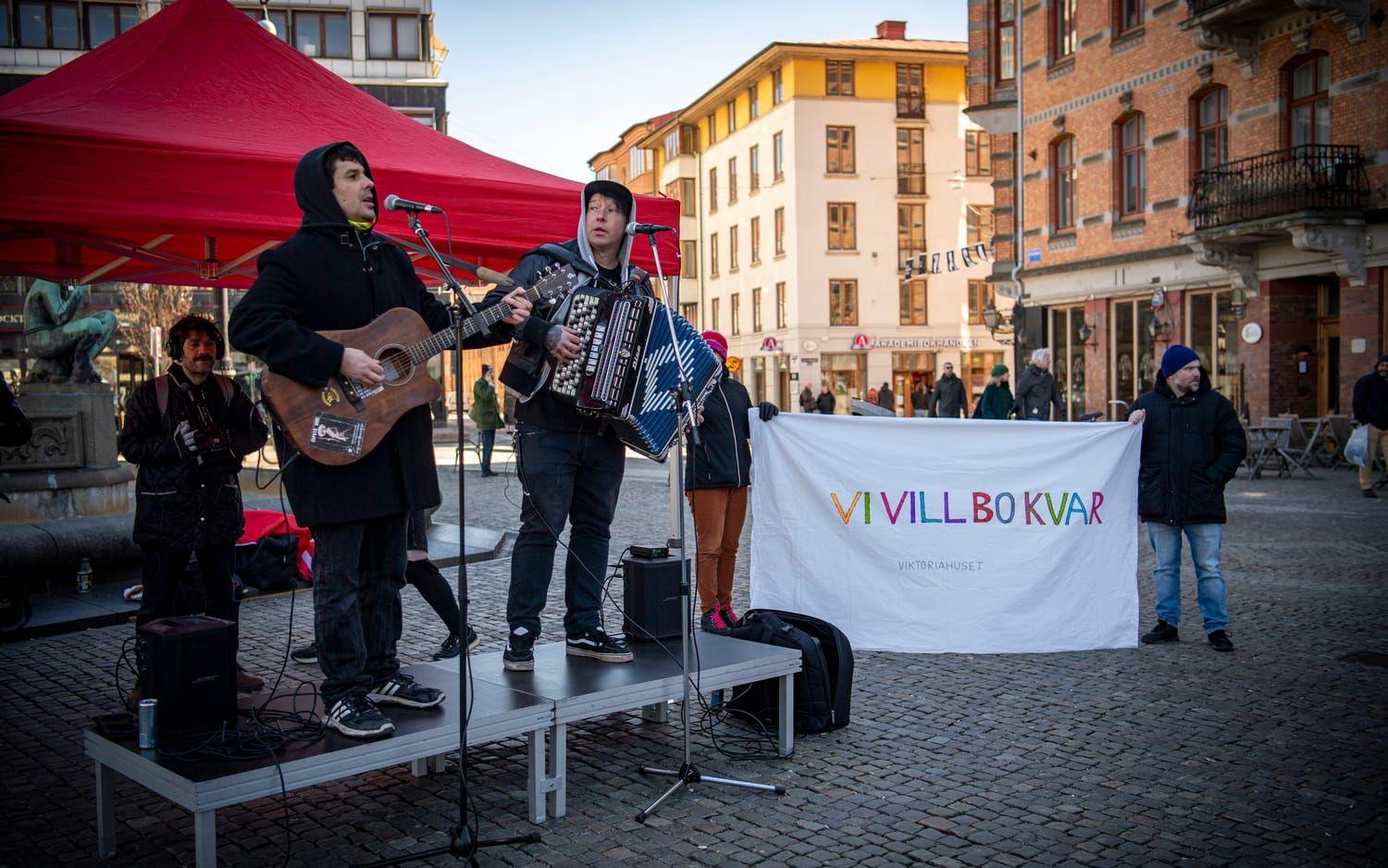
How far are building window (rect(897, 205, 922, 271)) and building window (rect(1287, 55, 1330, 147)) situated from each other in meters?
31.2

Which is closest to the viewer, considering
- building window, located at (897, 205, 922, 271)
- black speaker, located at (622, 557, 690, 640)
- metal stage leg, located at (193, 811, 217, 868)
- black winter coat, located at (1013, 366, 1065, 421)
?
metal stage leg, located at (193, 811, 217, 868)

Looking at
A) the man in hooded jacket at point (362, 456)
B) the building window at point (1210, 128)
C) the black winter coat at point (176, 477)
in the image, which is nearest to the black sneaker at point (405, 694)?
→ the man in hooded jacket at point (362, 456)

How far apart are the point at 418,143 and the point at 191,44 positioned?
58.7 inches

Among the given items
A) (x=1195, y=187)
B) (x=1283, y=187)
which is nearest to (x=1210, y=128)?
(x=1195, y=187)

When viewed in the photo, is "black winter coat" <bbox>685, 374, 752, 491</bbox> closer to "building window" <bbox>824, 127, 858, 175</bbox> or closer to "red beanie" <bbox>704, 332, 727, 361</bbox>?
"red beanie" <bbox>704, 332, 727, 361</bbox>

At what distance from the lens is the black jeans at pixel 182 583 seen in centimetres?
626

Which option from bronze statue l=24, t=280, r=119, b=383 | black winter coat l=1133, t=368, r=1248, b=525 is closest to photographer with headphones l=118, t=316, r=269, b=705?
black winter coat l=1133, t=368, r=1248, b=525

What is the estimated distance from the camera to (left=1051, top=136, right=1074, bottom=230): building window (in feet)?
104

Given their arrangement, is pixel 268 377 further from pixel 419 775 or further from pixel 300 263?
pixel 419 775

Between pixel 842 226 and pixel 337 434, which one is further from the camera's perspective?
pixel 842 226

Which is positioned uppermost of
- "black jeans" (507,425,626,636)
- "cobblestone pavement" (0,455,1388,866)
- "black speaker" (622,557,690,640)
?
"black jeans" (507,425,626,636)

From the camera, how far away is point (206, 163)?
19.6 ft

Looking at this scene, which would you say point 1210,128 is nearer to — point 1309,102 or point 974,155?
point 1309,102

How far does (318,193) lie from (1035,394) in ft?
45.6
